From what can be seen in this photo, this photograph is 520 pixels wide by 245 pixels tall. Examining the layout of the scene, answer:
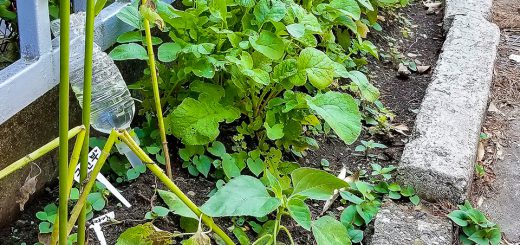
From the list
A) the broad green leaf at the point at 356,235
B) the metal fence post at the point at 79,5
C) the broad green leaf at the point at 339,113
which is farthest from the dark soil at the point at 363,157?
the metal fence post at the point at 79,5

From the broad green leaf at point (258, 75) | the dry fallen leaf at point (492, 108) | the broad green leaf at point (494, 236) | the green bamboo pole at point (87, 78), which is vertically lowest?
the dry fallen leaf at point (492, 108)

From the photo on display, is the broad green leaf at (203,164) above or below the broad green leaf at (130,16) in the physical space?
below

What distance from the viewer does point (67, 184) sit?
1381 mm

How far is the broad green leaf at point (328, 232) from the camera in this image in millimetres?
2076

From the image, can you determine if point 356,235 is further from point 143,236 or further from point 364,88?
point 143,236

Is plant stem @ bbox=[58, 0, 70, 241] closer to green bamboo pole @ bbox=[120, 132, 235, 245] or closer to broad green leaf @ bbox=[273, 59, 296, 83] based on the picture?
green bamboo pole @ bbox=[120, 132, 235, 245]

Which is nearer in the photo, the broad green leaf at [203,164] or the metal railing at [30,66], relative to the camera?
the metal railing at [30,66]

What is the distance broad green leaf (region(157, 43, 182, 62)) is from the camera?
7.74 ft

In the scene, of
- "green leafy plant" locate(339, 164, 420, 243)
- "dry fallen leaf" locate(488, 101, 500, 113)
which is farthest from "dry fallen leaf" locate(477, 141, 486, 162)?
"green leafy plant" locate(339, 164, 420, 243)

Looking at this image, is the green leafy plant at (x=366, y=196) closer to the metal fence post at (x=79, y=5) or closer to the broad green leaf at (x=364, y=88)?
the broad green leaf at (x=364, y=88)

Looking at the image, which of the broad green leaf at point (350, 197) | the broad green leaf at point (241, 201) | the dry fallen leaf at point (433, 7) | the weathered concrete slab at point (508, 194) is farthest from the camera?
the dry fallen leaf at point (433, 7)

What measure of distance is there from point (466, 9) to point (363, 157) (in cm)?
180

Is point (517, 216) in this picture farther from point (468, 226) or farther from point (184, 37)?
point (184, 37)

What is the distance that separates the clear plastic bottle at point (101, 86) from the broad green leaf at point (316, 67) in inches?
23.8
